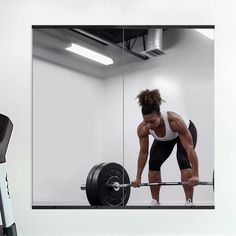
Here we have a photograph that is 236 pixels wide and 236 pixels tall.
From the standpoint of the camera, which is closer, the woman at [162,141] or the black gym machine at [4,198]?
the black gym machine at [4,198]

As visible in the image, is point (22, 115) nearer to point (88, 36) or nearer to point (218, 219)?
point (88, 36)

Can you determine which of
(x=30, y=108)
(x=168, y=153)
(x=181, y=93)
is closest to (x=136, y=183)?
(x=168, y=153)

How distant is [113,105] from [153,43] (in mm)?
569

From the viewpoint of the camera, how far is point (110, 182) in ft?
9.32

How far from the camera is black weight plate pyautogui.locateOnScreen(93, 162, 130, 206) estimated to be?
2.82 metres

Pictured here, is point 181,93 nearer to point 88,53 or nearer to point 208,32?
point 208,32

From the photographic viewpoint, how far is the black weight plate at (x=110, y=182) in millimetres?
2820

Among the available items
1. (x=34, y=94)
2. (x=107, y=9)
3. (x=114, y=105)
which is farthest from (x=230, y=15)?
(x=34, y=94)

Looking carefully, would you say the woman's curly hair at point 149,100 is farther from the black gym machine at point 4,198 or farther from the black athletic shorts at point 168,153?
the black gym machine at point 4,198

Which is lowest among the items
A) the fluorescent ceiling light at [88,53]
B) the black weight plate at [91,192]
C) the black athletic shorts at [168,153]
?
the black weight plate at [91,192]

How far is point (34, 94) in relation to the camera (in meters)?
2.86

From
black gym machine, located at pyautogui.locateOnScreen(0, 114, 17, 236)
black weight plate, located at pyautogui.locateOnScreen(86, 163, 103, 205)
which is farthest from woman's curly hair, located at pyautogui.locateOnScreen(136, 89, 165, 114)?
black gym machine, located at pyautogui.locateOnScreen(0, 114, 17, 236)

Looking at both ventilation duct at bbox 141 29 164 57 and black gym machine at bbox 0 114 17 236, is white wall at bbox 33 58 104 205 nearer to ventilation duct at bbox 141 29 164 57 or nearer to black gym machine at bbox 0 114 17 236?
ventilation duct at bbox 141 29 164 57

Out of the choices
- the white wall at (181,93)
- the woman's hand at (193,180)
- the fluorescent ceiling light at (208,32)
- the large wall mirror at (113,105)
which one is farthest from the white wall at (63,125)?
the fluorescent ceiling light at (208,32)
